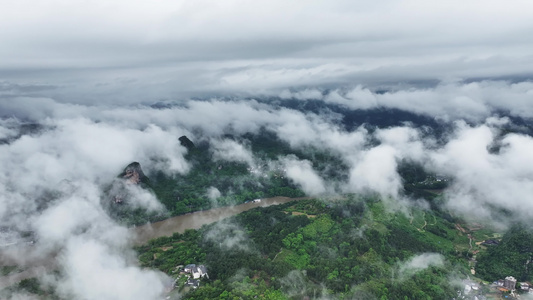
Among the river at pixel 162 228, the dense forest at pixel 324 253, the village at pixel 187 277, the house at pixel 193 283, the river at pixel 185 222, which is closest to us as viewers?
the dense forest at pixel 324 253

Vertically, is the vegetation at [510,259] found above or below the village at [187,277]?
below

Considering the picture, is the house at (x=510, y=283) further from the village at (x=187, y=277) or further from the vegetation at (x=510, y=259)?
the village at (x=187, y=277)

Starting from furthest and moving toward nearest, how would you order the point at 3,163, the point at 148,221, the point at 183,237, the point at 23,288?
the point at 3,163
the point at 148,221
the point at 183,237
the point at 23,288

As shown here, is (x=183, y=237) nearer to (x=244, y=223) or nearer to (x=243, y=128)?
(x=244, y=223)

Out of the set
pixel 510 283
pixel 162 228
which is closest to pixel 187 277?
pixel 162 228

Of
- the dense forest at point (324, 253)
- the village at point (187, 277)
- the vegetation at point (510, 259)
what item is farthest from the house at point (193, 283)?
the vegetation at point (510, 259)

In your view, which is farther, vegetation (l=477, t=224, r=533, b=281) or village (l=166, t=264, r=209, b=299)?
vegetation (l=477, t=224, r=533, b=281)

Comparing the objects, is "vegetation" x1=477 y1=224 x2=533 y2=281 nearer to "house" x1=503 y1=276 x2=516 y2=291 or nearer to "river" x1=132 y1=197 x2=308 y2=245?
"house" x1=503 y1=276 x2=516 y2=291

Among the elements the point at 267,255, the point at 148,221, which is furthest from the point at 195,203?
the point at 267,255

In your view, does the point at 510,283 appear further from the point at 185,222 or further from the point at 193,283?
the point at 185,222

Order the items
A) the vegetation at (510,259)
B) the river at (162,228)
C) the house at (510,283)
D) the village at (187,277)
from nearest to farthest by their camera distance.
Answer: the village at (187,277)
the house at (510,283)
the river at (162,228)
the vegetation at (510,259)

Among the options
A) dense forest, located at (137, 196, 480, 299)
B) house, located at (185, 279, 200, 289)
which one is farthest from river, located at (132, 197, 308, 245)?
house, located at (185, 279, 200, 289)
